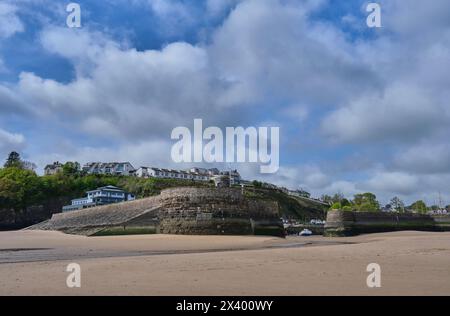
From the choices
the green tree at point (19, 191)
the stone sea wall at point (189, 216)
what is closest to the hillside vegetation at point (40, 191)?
the green tree at point (19, 191)

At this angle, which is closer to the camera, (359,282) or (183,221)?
(359,282)

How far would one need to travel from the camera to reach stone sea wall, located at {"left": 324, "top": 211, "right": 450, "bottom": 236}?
4291 centimetres

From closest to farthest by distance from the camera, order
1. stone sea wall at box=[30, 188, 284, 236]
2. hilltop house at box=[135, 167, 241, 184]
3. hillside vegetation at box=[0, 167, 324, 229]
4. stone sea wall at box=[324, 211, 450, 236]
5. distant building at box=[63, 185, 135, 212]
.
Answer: stone sea wall at box=[30, 188, 284, 236] < stone sea wall at box=[324, 211, 450, 236] < hillside vegetation at box=[0, 167, 324, 229] < distant building at box=[63, 185, 135, 212] < hilltop house at box=[135, 167, 241, 184]

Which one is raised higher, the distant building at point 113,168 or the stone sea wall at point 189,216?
the distant building at point 113,168

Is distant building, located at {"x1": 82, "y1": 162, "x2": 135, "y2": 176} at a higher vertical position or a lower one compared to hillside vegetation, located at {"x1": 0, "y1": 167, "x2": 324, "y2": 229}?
higher

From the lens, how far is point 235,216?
30.2 m

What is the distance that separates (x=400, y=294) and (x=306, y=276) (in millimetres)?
2117

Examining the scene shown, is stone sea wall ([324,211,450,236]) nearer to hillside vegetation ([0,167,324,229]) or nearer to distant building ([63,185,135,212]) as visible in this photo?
hillside vegetation ([0,167,324,229])

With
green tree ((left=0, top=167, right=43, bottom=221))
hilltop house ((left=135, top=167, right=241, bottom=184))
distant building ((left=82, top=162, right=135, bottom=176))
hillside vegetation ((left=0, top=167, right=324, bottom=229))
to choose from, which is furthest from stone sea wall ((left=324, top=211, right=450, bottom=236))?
distant building ((left=82, top=162, right=135, bottom=176))

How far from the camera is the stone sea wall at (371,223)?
141 feet

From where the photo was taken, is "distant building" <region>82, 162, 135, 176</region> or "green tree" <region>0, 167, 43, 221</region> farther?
"distant building" <region>82, 162, 135, 176</region>

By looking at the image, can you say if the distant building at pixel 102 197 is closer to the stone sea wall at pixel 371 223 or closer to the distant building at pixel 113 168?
the stone sea wall at pixel 371 223
